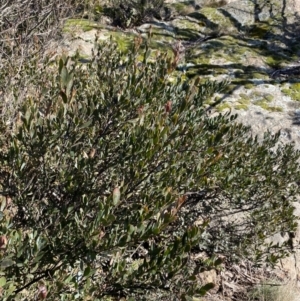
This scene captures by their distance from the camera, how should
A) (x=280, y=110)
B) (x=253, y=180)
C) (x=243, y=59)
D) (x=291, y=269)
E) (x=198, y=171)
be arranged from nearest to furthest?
(x=198, y=171)
(x=253, y=180)
(x=291, y=269)
(x=280, y=110)
(x=243, y=59)

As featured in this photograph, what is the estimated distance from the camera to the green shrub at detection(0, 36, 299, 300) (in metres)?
1.87

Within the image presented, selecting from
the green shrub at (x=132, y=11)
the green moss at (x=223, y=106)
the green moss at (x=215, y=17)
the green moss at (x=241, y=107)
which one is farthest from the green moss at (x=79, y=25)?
the green moss at (x=241, y=107)

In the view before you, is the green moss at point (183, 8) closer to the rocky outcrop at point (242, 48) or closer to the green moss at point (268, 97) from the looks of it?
the rocky outcrop at point (242, 48)

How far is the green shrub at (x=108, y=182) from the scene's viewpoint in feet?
6.14

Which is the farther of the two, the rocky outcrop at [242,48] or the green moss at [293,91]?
the green moss at [293,91]

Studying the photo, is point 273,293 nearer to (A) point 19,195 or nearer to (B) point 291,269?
(B) point 291,269

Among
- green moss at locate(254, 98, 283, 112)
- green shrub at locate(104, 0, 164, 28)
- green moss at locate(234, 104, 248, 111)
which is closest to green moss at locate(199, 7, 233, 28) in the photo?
green shrub at locate(104, 0, 164, 28)

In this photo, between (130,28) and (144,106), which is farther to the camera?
(130,28)

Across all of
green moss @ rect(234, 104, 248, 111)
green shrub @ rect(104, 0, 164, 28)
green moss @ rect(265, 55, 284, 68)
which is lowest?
green moss @ rect(234, 104, 248, 111)

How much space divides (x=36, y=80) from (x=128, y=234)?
241cm

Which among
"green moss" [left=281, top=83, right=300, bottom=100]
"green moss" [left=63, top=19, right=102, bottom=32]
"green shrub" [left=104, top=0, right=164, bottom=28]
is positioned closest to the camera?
"green moss" [left=281, top=83, right=300, bottom=100]

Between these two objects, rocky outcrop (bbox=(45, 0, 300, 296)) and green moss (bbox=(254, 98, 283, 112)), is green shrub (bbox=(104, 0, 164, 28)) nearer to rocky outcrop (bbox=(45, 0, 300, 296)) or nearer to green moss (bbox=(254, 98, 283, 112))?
rocky outcrop (bbox=(45, 0, 300, 296))

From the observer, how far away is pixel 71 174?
241 cm

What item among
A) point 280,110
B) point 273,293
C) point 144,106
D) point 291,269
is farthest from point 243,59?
point 144,106
